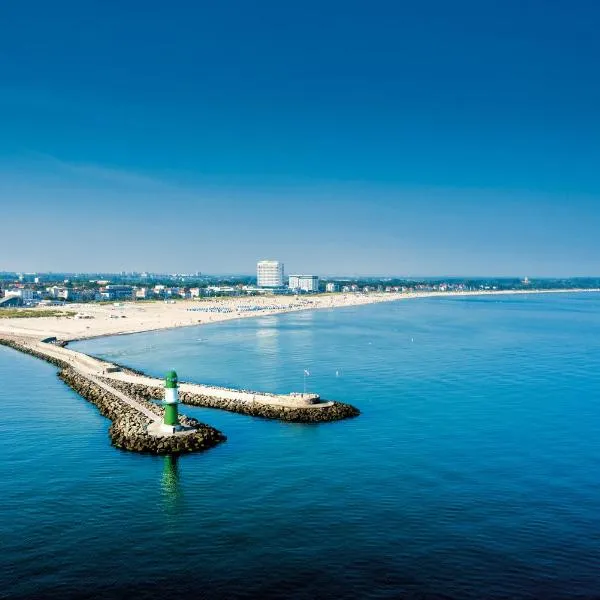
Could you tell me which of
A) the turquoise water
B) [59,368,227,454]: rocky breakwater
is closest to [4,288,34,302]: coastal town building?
the turquoise water

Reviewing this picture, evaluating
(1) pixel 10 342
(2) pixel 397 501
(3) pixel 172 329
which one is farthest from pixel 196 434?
(3) pixel 172 329

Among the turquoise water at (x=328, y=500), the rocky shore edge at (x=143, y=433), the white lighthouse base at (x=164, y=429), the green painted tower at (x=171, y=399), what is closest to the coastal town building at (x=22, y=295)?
the turquoise water at (x=328, y=500)

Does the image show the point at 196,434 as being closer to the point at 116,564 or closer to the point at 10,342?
the point at 116,564

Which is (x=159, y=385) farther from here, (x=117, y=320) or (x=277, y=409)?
(x=117, y=320)

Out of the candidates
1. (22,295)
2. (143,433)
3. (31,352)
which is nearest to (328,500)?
(143,433)

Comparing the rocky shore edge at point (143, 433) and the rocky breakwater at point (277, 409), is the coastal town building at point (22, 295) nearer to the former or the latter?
the rocky shore edge at point (143, 433)

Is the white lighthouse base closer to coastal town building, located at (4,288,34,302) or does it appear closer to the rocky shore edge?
the rocky shore edge
